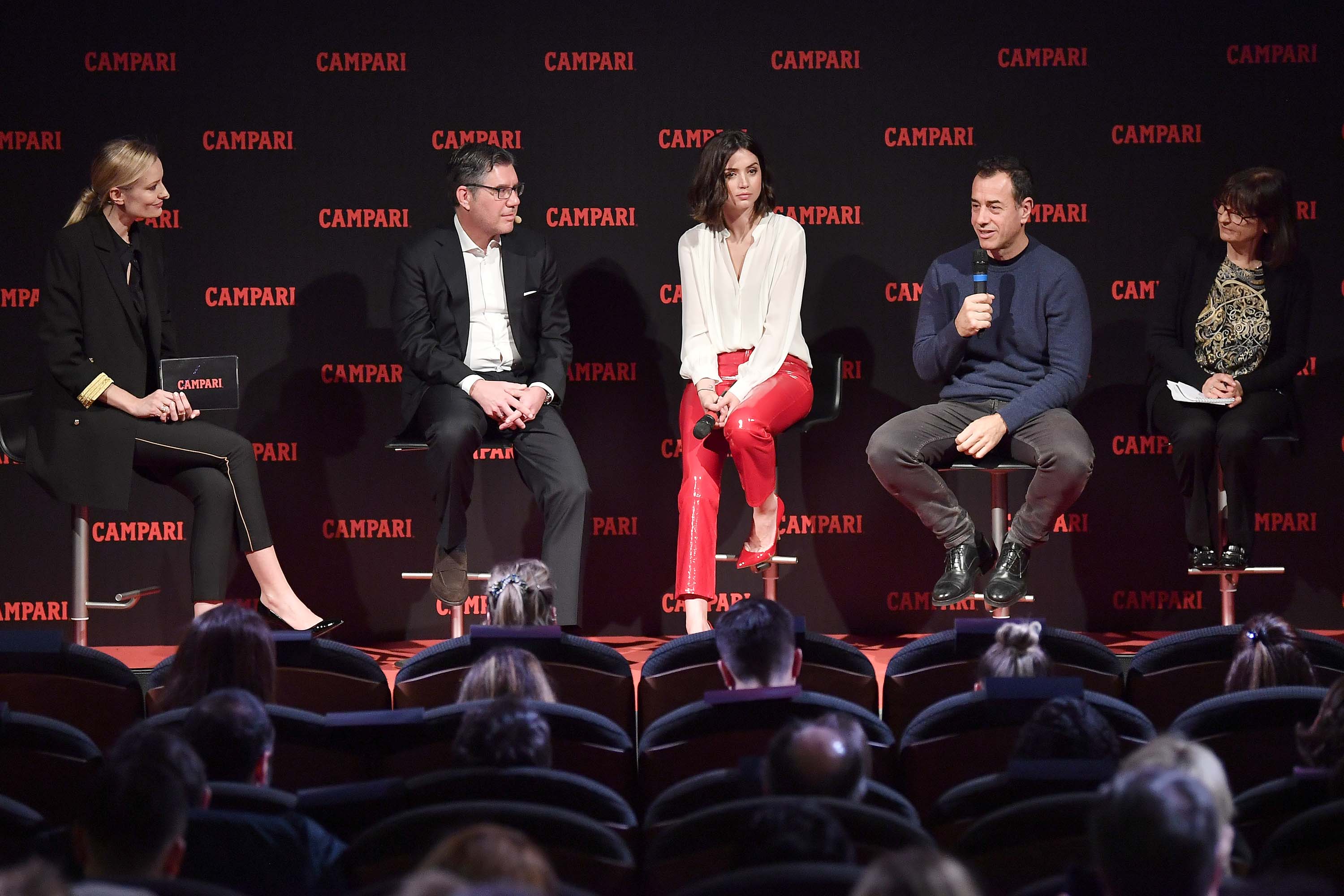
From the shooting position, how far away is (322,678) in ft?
8.85

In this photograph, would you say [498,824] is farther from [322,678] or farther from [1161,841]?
[322,678]

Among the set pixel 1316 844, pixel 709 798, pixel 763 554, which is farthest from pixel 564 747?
pixel 763 554

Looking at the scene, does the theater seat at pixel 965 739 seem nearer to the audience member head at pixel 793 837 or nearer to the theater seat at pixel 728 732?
the theater seat at pixel 728 732

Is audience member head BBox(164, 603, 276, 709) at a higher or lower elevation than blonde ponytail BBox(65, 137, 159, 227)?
lower

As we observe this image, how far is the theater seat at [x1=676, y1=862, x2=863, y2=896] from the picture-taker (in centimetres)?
138

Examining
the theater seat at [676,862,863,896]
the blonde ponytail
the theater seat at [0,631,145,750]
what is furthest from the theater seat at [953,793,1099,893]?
the blonde ponytail

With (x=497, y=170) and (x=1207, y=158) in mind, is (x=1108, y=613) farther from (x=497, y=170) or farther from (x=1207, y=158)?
(x=497, y=170)

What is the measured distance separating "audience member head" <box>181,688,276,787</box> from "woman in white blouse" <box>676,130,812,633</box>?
2260 mm

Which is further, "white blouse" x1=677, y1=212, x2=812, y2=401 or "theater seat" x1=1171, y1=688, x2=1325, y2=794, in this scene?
"white blouse" x1=677, y1=212, x2=812, y2=401

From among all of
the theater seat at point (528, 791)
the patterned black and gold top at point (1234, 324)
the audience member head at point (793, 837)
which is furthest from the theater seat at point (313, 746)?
the patterned black and gold top at point (1234, 324)

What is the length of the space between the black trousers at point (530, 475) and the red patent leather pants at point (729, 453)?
12.8 inches

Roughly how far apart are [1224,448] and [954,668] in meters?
2.01

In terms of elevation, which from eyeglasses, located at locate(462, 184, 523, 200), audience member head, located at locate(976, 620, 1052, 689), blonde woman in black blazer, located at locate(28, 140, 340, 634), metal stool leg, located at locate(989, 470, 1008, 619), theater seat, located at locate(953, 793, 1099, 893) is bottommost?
theater seat, located at locate(953, 793, 1099, 893)

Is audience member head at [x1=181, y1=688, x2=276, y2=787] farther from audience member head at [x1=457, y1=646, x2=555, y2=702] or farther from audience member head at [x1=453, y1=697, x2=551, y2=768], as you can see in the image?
audience member head at [x1=457, y1=646, x2=555, y2=702]
